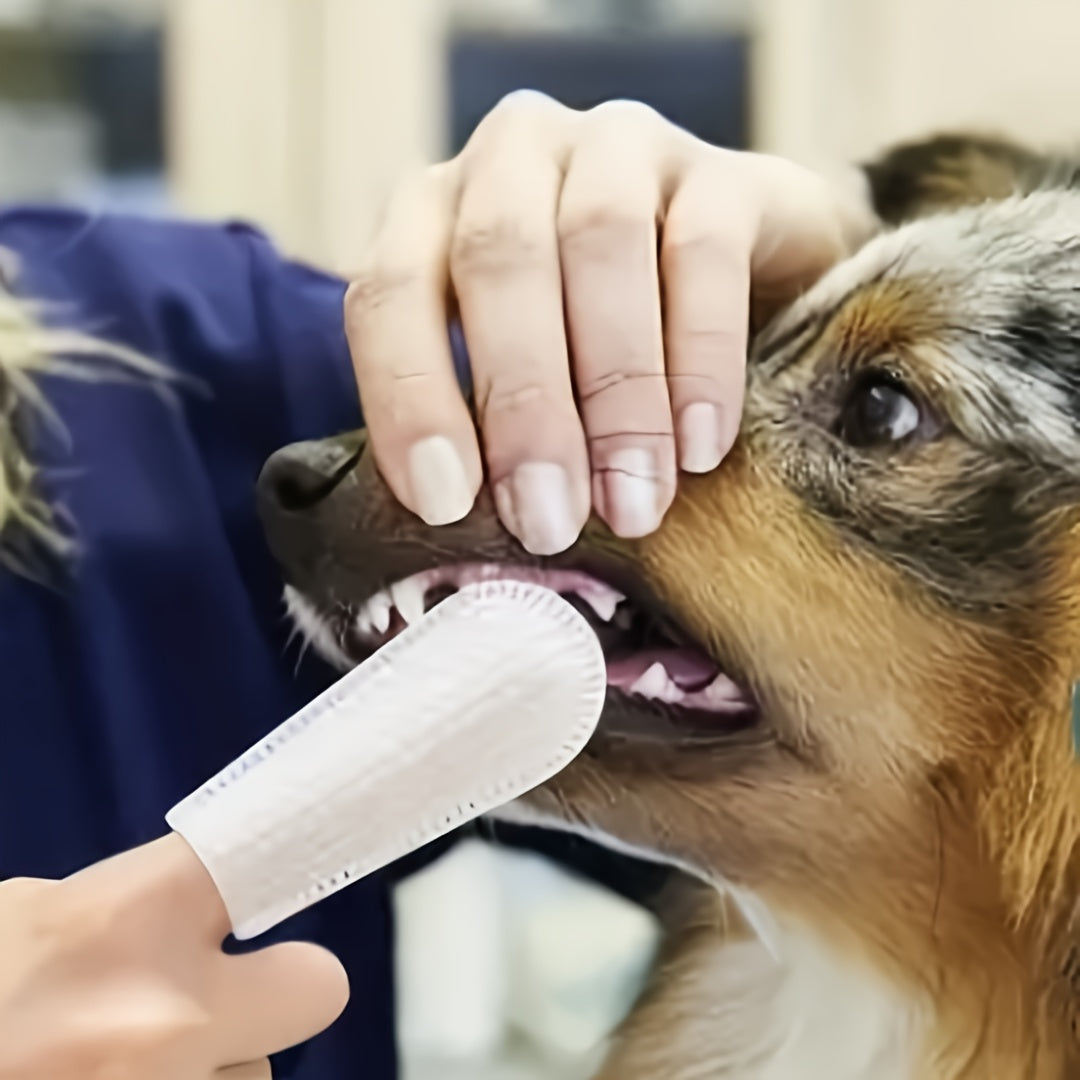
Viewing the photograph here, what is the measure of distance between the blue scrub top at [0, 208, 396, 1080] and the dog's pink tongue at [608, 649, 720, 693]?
0.11 m

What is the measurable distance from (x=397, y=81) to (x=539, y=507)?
31.1 inches

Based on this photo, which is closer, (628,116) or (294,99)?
(628,116)

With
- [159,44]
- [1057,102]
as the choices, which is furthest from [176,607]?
[159,44]

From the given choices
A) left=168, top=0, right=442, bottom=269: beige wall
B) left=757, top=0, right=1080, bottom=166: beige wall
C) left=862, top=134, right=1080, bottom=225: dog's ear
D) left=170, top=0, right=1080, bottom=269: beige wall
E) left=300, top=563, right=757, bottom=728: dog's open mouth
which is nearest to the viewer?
left=300, top=563, right=757, bottom=728: dog's open mouth

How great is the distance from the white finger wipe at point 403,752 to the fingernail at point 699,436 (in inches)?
2.4

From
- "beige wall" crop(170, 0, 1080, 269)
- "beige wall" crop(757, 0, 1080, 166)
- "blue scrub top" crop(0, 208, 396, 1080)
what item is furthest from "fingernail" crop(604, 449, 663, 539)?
"beige wall" crop(170, 0, 1080, 269)

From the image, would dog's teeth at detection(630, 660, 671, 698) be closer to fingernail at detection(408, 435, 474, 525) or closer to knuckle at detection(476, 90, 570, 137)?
fingernail at detection(408, 435, 474, 525)

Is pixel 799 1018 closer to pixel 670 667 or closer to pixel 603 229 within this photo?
pixel 670 667

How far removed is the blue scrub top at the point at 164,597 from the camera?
1.77 ft

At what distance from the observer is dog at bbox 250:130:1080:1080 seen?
466 mm

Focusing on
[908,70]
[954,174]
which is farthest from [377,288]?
[908,70]

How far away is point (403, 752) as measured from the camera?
40 centimetres

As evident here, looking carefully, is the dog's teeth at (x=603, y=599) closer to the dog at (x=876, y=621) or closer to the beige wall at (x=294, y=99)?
the dog at (x=876, y=621)

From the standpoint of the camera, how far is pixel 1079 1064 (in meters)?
0.47
